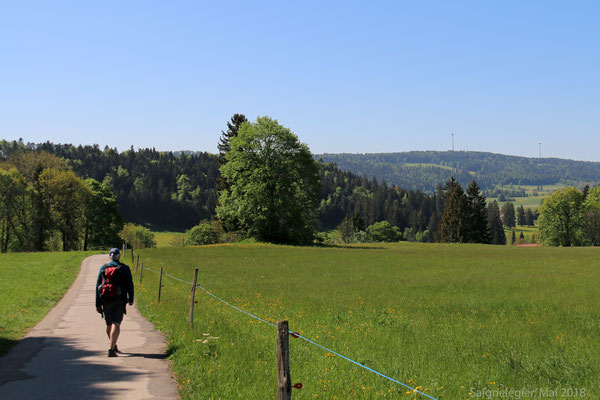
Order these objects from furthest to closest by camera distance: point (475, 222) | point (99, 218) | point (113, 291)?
1. point (475, 222)
2. point (99, 218)
3. point (113, 291)

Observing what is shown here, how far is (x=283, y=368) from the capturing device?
696 centimetres

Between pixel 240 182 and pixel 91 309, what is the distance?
49.1 meters

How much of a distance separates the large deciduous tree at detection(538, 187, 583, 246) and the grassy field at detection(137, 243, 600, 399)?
321 feet

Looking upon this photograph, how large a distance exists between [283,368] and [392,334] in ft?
25.3

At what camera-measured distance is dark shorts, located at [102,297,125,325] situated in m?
12.5

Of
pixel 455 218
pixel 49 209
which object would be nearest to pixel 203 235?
pixel 49 209

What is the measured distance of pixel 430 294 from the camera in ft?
76.6

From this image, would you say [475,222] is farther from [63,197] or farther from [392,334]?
[392,334]

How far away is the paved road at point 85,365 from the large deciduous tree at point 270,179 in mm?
50562

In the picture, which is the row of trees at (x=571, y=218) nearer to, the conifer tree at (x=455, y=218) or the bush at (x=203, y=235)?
the conifer tree at (x=455, y=218)

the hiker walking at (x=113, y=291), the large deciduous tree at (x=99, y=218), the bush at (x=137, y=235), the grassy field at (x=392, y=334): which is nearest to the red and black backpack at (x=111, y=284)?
the hiker walking at (x=113, y=291)

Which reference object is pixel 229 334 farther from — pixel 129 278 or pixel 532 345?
pixel 532 345

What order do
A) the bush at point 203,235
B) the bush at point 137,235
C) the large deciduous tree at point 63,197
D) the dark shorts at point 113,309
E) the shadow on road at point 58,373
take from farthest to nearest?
the bush at point 137,235, the bush at point 203,235, the large deciduous tree at point 63,197, the dark shorts at point 113,309, the shadow on road at point 58,373

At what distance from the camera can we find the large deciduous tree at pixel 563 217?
387 ft
